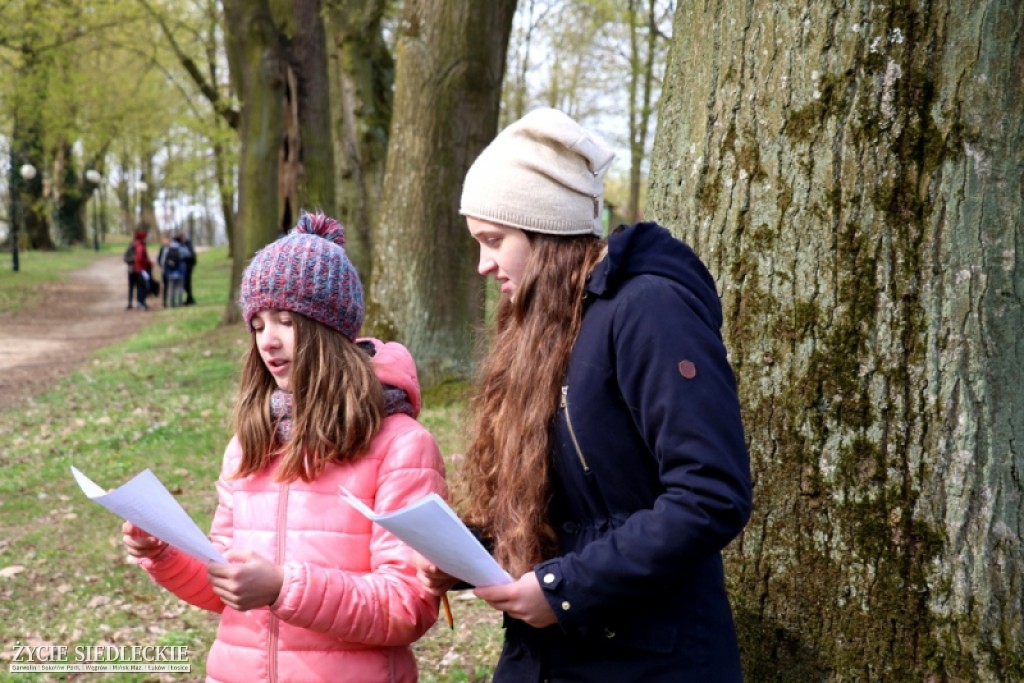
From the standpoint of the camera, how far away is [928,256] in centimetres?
282

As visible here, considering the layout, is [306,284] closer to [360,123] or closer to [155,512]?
[155,512]

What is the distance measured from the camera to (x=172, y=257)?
966 inches

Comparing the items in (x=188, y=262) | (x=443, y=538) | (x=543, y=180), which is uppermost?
(x=543, y=180)

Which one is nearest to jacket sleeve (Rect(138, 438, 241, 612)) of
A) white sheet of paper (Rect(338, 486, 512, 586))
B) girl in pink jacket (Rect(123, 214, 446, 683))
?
girl in pink jacket (Rect(123, 214, 446, 683))

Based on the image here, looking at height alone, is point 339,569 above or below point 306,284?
below

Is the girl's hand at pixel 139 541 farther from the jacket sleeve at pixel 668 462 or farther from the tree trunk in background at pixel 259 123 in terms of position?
the tree trunk in background at pixel 259 123

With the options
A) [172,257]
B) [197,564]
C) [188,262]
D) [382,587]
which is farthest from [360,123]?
[188,262]

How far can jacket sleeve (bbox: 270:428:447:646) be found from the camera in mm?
2490

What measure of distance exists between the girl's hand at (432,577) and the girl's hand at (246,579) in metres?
0.35

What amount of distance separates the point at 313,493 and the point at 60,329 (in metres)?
21.5

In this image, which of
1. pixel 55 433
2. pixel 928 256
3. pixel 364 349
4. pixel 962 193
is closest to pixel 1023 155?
pixel 962 193

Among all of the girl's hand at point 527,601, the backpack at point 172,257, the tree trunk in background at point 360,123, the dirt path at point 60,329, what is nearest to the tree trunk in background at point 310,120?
the tree trunk in background at point 360,123

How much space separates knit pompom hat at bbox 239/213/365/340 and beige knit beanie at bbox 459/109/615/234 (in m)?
0.69

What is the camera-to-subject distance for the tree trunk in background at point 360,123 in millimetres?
13711
